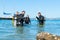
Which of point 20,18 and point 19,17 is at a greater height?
point 19,17

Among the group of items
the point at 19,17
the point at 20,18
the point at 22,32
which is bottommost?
the point at 22,32

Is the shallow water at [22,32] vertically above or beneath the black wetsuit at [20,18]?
beneath

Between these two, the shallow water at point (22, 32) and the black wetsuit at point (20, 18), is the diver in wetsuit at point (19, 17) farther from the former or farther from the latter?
the shallow water at point (22, 32)

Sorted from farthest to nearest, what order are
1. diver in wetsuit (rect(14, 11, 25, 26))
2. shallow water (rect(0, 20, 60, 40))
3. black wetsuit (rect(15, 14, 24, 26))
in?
diver in wetsuit (rect(14, 11, 25, 26)), black wetsuit (rect(15, 14, 24, 26)), shallow water (rect(0, 20, 60, 40))

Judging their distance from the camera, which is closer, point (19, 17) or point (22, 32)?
point (22, 32)

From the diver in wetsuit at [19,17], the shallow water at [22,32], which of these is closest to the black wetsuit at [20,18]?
the diver in wetsuit at [19,17]

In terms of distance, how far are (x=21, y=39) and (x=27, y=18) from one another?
2267cm

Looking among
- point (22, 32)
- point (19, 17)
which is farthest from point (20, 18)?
point (22, 32)

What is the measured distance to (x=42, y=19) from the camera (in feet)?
127

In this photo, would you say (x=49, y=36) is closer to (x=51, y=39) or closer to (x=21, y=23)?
(x=51, y=39)

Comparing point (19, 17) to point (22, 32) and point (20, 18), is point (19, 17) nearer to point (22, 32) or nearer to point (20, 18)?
point (20, 18)

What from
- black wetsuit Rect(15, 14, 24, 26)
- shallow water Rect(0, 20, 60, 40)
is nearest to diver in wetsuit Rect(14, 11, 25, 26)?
black wetsuit Rect(15, 14, 24, 26)

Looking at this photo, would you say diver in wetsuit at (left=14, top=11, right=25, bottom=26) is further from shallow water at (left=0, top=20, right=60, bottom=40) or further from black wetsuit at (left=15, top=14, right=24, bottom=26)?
shallow water at (left=0, top=20, right=60, bottom=40)

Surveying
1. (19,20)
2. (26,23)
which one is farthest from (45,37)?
(26,23)
